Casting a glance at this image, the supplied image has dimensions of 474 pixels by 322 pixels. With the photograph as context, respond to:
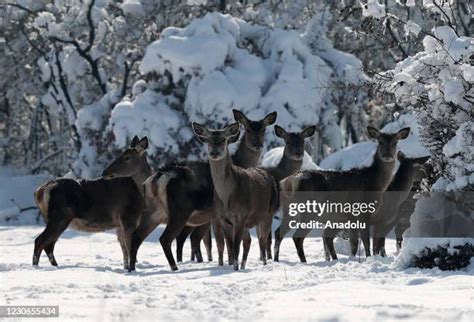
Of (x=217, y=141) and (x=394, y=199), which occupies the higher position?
(x=217, y=141)

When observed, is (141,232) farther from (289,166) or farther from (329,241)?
(289,166)

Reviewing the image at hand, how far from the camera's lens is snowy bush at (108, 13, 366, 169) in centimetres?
3045

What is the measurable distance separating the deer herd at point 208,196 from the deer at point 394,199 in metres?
0.02

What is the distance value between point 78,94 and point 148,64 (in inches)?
351

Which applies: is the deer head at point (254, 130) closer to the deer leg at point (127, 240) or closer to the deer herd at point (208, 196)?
the deer herd at point (208, 196)

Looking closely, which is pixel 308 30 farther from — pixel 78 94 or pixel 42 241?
pixel 42 241

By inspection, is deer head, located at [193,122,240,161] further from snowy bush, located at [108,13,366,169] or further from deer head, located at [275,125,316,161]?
snowy bush, located at [108,13,366,169]

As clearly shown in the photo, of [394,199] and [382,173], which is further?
[394,199]

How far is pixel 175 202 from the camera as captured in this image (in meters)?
14.9

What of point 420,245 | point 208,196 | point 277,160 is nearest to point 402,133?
point 208,196

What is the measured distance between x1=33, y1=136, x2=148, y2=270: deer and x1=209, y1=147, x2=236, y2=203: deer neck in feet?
6.77

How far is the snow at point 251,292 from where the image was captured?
8.71 metres

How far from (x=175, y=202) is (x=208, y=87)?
625 inches
